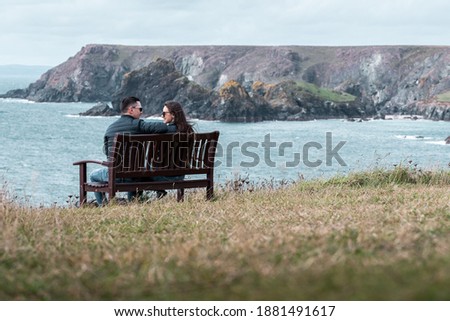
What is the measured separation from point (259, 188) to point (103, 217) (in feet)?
15.8

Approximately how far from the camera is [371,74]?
16025cm

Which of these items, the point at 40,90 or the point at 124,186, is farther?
the point at 40,90

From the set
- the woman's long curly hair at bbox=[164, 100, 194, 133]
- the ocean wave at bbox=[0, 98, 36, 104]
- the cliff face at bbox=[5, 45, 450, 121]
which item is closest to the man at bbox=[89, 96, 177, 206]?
the woman's long curly hair at bbox=[164, 100, 194, 133]

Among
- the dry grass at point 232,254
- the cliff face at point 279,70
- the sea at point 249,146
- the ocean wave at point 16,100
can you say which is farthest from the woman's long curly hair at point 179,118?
the ocean wave at point 16,100

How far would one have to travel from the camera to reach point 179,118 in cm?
1027

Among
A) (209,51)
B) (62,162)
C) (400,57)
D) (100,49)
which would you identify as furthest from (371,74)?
(62,162)

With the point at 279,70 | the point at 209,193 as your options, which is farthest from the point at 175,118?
the point at 279,70

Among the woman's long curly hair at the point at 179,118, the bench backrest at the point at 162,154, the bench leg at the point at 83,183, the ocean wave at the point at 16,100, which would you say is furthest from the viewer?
the ocean wave at the point at 16,100

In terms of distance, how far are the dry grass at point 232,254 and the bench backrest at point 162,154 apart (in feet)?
5.93

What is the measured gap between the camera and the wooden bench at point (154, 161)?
32.2 ft

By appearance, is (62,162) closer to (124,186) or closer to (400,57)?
(124,186)

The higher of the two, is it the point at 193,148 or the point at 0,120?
the point at 193,148

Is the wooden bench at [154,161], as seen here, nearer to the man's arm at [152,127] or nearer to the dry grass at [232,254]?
the man's arm at [152,127]

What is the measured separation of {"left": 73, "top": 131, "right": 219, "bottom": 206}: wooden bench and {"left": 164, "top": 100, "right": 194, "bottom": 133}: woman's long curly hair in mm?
136
